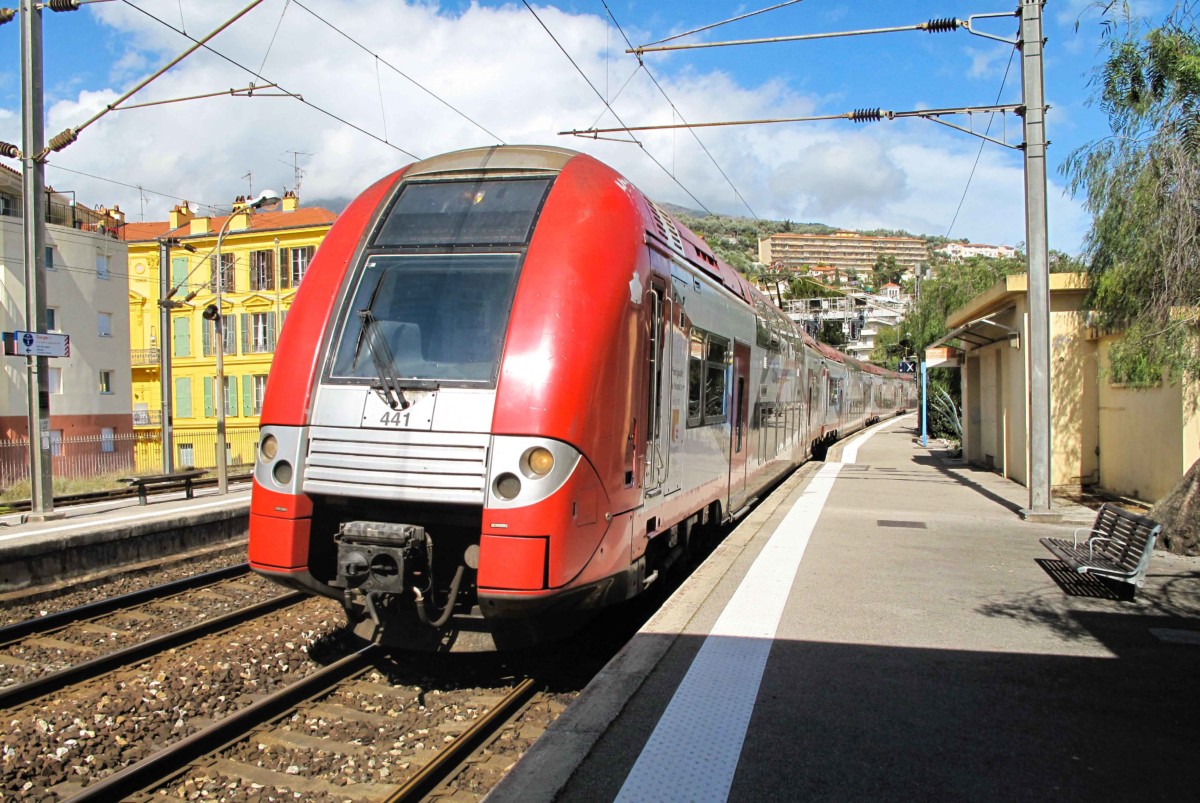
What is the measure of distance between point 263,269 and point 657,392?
4032cm

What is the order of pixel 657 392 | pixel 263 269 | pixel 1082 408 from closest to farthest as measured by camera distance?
pixel 657 392
pixel 1082 408
pixel 263 269

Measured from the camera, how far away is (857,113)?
40.0ft

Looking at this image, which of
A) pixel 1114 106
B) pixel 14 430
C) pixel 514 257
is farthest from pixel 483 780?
pixel 14 430

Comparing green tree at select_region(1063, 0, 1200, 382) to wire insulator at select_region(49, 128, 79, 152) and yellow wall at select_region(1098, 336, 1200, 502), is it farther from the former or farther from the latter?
wire insulator at select_region(49, 128, 79, 152)

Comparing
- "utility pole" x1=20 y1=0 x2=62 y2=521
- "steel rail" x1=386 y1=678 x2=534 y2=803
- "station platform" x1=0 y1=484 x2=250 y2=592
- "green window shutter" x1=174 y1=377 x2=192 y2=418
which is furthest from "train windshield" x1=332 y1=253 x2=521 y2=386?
"green window shutter" x1=174 y1=377 x2=192 y2=418

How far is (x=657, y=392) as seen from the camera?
6121mm

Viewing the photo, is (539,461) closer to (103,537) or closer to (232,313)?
(103,537)

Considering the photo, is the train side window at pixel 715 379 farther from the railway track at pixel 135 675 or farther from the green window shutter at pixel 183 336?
the green window shutter at pixel 183 336

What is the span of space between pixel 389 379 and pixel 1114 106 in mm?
10652

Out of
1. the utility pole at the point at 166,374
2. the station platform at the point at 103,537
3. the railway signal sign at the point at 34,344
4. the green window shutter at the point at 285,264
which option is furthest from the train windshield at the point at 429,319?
the green window shutter at the point at 285,264

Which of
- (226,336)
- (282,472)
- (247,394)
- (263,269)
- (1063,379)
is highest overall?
(263,269)

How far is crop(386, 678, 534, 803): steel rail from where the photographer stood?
14.3 feet

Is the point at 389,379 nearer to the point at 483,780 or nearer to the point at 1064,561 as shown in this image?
the point at 483,780

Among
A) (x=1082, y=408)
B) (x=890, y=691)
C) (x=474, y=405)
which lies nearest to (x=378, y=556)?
(x=474, y=405)
